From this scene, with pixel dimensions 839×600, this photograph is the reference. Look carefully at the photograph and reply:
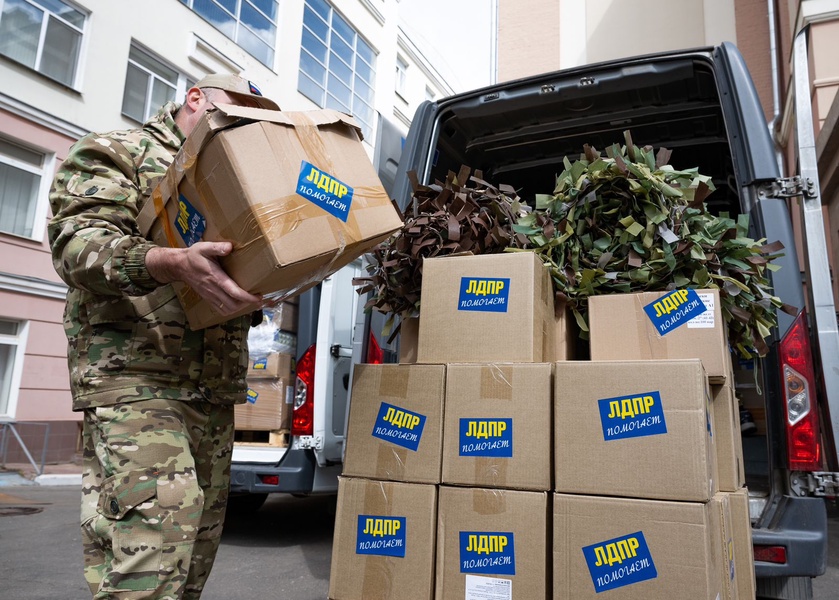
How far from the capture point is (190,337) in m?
1.76

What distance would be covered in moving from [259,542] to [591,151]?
11.3 ft

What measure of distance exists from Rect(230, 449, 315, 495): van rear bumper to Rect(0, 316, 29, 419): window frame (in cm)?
642

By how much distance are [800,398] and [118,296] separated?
2162mm

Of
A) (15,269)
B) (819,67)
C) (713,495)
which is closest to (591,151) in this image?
(713,495)

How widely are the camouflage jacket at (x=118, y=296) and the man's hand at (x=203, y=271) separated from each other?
4 centimetres

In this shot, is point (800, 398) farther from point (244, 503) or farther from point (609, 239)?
point (244, 503)

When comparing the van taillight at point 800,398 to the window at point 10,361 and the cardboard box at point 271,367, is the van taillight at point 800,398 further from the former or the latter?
the window at point 10,361

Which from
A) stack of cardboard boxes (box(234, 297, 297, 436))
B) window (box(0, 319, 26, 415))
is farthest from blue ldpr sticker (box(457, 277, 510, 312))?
window (box(0, 319, 26, 415))

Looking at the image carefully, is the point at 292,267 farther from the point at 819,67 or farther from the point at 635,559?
the point at 819,67

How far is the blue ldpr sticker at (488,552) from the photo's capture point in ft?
6.17

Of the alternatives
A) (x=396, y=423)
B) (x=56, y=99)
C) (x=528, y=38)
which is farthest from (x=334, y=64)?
(x=396, y=423)

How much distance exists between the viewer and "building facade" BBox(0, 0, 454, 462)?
29.0ft

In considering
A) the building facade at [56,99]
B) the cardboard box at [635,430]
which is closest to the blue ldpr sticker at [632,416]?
the cardboard box at [635,430]

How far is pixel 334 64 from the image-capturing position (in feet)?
51.9
